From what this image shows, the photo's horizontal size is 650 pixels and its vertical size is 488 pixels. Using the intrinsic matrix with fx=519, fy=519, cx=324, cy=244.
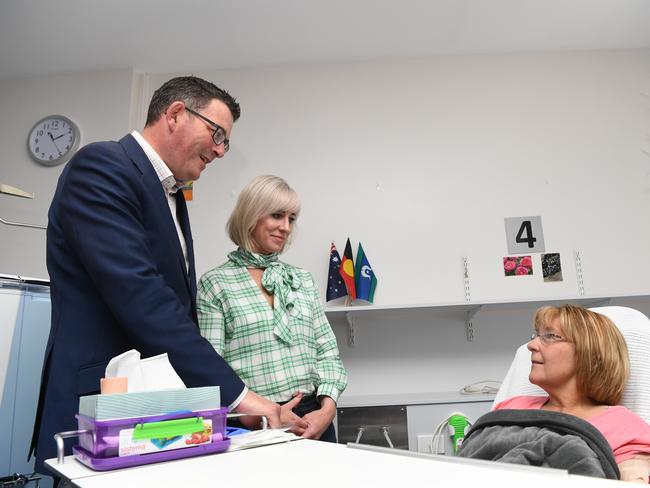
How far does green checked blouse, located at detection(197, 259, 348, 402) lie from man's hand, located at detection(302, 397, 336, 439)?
0.03 m

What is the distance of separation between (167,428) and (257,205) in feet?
3.17

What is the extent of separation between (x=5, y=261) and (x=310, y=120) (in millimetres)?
2011

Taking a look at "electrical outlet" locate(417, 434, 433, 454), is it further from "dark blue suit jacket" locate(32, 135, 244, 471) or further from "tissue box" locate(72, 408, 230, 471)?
"tissue box" locate(72, 408, 230, 471)

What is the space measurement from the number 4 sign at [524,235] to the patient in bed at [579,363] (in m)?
1.55

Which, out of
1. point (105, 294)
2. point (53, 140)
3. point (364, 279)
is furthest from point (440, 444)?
point (53, 140)

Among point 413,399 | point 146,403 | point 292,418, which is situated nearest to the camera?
point 146,403

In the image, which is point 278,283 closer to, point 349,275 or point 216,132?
point 216,132

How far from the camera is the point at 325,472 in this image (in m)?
0.65

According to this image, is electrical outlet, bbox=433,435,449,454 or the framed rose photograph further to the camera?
the framed rose photograph

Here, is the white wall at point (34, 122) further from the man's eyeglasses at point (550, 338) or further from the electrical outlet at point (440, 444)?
the man's eyeglasses at point (550, 338)

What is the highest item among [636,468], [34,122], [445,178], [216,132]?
[34,122]

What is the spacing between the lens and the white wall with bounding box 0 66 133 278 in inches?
122

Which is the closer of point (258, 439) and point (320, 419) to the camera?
point (258, 439)

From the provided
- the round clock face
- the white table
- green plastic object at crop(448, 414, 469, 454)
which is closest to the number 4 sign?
green plastic object at crop(448, 414, 469, 454)
